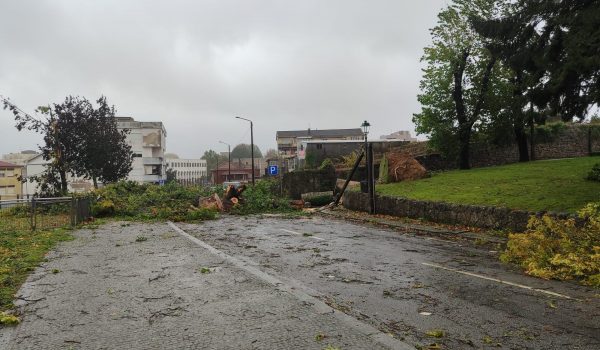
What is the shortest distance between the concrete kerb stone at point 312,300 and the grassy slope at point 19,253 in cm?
357

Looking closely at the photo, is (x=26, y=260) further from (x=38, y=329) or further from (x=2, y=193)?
(x=2, y=193)

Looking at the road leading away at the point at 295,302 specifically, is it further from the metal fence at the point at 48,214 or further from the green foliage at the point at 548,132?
the green foliage at the point at 548,132

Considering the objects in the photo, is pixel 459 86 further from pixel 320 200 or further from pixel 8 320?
pixel 8 320

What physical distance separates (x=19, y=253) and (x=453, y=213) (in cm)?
1267

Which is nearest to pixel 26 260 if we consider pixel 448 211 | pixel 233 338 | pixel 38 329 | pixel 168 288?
pixel 168 288

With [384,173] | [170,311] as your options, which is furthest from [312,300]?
[384,173]

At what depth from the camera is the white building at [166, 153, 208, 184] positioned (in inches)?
5738

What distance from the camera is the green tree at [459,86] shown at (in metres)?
29.5

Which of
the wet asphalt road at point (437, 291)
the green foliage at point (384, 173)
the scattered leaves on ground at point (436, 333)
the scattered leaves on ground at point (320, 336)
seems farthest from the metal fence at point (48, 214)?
the scattered leaves on ground at point (436, 333)

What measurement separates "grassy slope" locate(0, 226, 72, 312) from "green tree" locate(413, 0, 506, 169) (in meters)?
22.9

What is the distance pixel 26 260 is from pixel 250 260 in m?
4.56

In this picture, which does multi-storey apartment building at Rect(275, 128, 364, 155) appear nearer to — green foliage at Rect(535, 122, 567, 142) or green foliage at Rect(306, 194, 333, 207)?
green foliage at Rect(535, 122, 567, 142)

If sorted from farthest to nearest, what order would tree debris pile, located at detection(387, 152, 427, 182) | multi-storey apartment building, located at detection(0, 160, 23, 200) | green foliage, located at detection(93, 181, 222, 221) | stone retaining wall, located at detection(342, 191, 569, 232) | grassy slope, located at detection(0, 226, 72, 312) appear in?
1. multi-storey apartment building, located at detection(0, 160, 23, 200)
2. tree debris pile, located at detection(387, 152, 427, 182)
3. green foliage, located at detection(93, 181, 222, 221)
4. stone retaining wall, located at detection(342, 191, 569, 232)
5. grassy slope, located at detection(0, 226, 72, 312)

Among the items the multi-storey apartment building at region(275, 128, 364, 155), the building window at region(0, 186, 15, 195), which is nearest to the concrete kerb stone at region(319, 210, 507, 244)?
the building window at region(0, 186, 15, 195)
